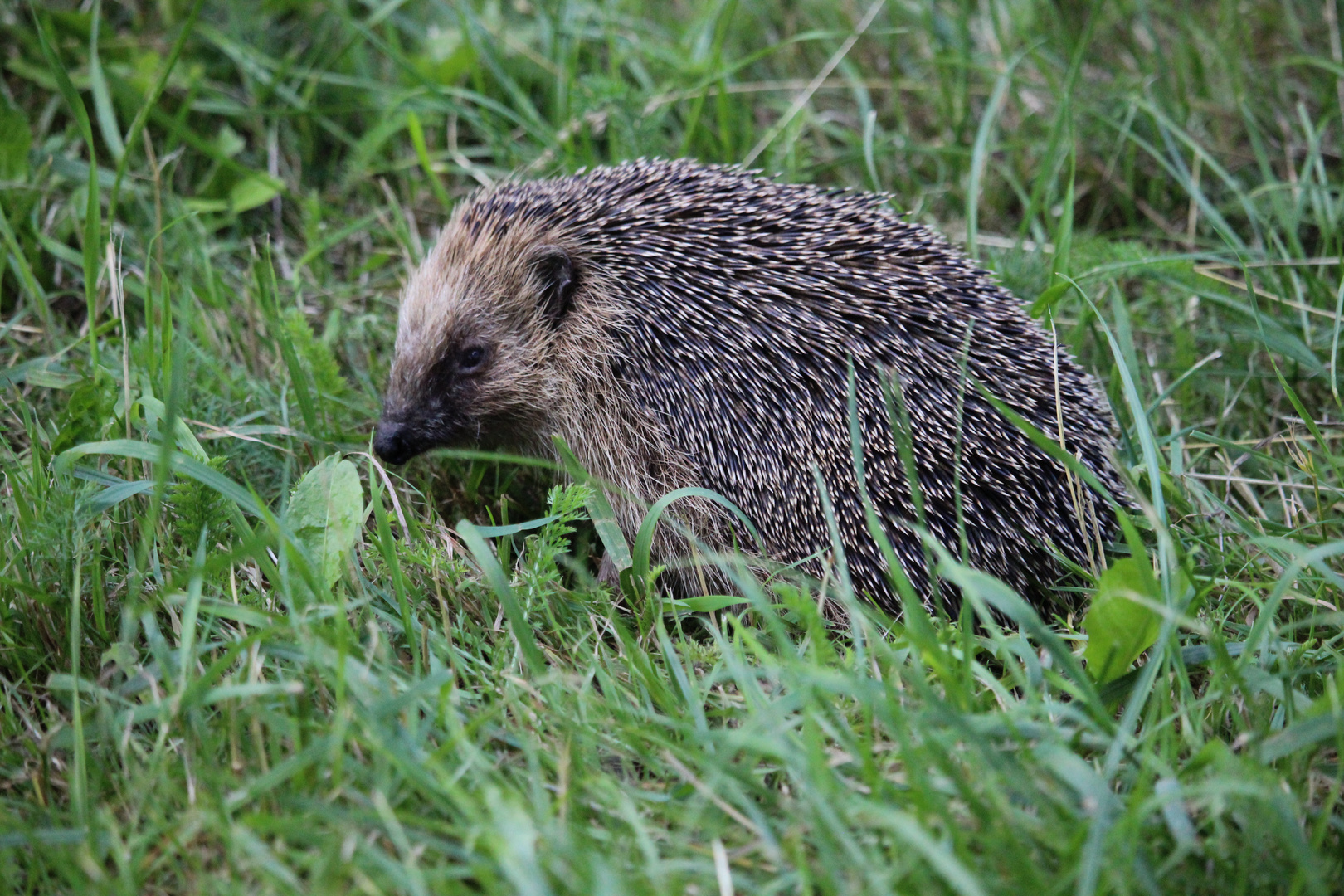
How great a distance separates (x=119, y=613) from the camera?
3207 mm

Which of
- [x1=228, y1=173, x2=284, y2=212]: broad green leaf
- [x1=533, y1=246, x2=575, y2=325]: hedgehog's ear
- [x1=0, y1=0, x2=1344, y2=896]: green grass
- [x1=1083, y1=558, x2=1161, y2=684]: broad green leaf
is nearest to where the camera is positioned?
[x1=0, y1=0, x2=1344, y2=896]: green grass

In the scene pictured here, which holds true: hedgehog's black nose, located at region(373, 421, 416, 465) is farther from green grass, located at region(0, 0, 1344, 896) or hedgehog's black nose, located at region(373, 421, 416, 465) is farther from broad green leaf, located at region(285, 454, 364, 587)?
broad green leaf, located at region(285, 454, 364, 587)

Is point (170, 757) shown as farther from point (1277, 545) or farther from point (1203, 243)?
point (1203, 243)

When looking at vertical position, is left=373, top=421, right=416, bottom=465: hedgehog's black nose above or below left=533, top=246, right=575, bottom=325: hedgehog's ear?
below

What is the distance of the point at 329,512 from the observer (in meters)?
3.32

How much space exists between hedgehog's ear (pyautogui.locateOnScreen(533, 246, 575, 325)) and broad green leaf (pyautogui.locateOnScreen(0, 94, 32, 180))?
97.6 inches

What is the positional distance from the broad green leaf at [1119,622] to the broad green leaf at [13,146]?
4.69 metres

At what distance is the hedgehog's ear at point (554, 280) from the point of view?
407cm

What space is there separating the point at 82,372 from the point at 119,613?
115 cm

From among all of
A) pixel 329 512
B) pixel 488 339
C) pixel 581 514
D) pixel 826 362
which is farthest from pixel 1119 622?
pixel 488 339

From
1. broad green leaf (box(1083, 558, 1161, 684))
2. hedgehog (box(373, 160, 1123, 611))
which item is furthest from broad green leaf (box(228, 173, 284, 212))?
broad green leaf (box(1083, 558, 1161, 684))

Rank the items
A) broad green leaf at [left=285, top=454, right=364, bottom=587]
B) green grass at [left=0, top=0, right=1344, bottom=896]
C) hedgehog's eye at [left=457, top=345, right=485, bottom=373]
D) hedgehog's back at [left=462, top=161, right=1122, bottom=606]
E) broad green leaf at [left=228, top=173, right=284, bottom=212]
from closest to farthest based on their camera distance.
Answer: green grass at [left=0, top=0, right=1344, bottom=896], broad green leaf at [left=285, top=454, right=364, bottom=587], hedgehog's back at [left=462, top=161, right=1122, bottom=606], hedgehog's eye at [left=457, top=345, right=485, bottom=373], broad green leaf at [left=228, top=173, right=284, bottom=212]

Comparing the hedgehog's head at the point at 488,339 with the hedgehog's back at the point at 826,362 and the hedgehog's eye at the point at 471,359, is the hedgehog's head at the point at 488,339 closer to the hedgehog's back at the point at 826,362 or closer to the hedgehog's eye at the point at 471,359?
the hedgehog's eye at the point at 471,359

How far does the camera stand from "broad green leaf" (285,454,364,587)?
321 cm
